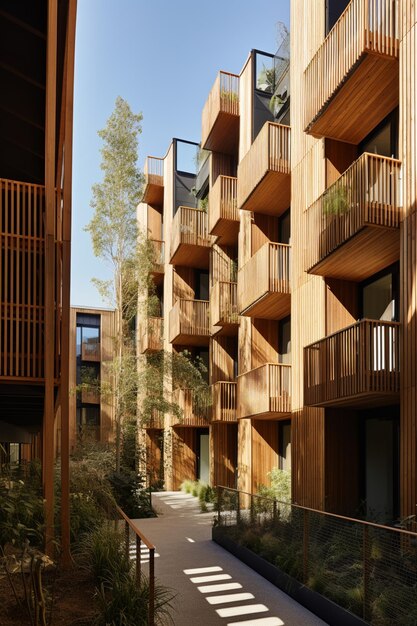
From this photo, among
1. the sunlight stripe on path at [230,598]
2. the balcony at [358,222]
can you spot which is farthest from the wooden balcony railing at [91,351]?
the sunlight stripe on path at [230,598]

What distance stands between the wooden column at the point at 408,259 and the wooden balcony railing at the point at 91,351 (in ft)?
101

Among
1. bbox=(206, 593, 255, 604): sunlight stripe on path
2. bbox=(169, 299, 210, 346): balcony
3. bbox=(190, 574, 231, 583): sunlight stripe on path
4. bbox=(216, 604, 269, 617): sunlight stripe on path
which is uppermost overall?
bbox=(169, 299, 210, 346): balcony

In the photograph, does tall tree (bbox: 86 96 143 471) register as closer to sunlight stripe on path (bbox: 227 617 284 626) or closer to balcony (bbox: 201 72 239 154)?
balcony (bbox: 201 72 239 154)

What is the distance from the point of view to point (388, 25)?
10.2 m

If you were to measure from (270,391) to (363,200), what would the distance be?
20.5 ft

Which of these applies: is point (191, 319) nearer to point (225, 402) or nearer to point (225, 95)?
point (225, 402)

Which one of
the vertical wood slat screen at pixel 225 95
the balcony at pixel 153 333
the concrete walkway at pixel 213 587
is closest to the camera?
the concrete walkway at pixel 213 587

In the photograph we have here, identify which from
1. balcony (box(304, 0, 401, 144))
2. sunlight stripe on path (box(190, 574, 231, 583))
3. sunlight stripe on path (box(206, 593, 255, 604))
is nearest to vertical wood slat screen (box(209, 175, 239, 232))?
balcony (box(304, 0, 401, 144))

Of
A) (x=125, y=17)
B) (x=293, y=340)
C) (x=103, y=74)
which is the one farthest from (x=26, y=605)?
(x=103, y=74)

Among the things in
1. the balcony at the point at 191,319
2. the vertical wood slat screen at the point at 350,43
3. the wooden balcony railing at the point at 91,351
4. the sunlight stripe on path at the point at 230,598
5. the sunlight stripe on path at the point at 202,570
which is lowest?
the sunlight stripe on path at the point at 202,570

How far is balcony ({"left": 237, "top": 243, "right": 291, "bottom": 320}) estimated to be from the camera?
48.2ft

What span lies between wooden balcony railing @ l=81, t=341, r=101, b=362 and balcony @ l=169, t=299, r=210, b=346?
676 inches

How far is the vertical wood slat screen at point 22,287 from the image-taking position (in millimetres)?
8266

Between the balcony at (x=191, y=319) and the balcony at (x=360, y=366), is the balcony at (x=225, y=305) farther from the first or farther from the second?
the balcony at (x=360, y=366)
